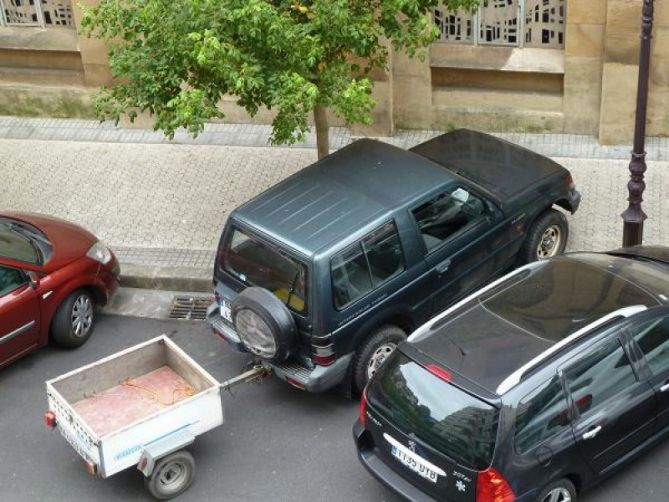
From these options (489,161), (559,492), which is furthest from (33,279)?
(559,492)

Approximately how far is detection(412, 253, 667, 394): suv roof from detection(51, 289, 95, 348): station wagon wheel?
13.2 ft

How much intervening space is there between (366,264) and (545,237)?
2.65m

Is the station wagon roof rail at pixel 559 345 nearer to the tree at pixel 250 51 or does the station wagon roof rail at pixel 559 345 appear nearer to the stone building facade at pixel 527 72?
the tree at pixel 250 51

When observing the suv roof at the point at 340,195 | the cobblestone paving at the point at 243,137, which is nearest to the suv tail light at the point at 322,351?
the suv roof at the point at 340,195

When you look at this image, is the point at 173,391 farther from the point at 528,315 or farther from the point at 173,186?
the point at 173,186

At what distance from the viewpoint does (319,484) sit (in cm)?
930

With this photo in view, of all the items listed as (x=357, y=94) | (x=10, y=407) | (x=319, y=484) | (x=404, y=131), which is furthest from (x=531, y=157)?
(x=10, y=407)

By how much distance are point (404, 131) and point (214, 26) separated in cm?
485

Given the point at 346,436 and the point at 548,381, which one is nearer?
the point at 548,381

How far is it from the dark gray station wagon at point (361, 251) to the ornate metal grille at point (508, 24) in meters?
3.32

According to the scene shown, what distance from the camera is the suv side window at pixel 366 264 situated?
973cm

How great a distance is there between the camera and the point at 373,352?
10086mm

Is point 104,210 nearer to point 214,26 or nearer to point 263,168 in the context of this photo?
point 263,168

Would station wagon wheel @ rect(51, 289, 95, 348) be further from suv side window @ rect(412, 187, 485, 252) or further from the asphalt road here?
suv side window @ rect(412, 187, 485, 252)
